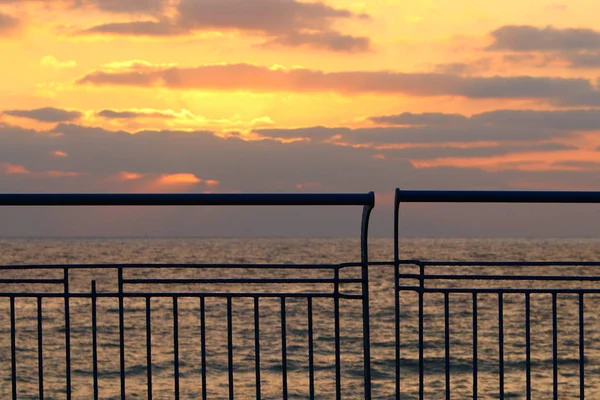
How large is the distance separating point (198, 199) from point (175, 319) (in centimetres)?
69

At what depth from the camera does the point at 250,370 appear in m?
24.8

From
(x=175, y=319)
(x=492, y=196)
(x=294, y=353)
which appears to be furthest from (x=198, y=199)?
(x=294, y=353)

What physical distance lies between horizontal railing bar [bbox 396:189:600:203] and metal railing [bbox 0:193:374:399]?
0.23 m

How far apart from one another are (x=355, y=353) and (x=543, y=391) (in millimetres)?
7439

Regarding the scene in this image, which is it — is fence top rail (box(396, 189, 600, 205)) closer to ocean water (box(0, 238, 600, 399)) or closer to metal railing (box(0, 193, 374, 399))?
metal railing (box(0, 193, 374, 399))

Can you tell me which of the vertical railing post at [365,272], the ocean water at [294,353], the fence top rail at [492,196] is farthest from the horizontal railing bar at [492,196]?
the ocean water at [294,353]

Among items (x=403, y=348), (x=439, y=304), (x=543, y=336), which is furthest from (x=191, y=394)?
(x=439, y=304)

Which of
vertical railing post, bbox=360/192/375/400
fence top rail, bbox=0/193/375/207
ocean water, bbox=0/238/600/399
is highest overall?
fence top rail, bbox=0/193/375/207

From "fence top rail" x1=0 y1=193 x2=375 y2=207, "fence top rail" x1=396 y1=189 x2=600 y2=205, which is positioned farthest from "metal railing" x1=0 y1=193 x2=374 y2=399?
"fence top rail" x1=396 y1=189 x2=600 y2=205

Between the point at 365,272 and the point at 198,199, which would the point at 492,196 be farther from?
the point at 198,199

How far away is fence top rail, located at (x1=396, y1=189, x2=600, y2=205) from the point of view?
4.43m

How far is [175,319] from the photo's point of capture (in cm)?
455

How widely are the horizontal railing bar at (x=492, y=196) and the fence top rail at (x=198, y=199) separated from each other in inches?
9.2

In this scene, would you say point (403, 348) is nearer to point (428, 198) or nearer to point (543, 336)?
point (543, 336)
